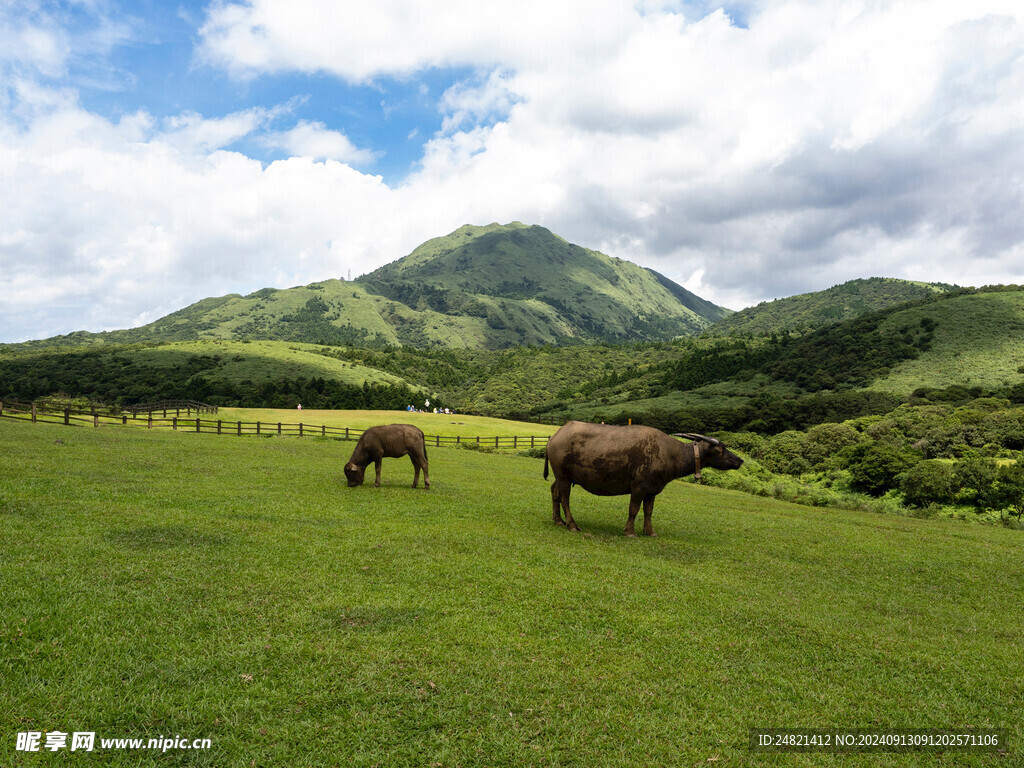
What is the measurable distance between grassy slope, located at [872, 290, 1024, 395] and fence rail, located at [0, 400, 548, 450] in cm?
7569

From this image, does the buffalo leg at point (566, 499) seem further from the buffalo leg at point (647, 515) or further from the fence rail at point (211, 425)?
the fence rail at point (211, 425)

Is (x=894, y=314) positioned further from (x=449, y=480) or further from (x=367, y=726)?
(x=367, y=726)

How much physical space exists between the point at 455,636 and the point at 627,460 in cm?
829

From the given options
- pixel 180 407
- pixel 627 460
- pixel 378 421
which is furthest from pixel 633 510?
pixel 180 407

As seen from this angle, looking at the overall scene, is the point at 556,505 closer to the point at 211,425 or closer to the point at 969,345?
the point at 211,425

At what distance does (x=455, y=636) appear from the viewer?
779 centimetres

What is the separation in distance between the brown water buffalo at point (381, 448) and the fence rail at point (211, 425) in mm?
23104

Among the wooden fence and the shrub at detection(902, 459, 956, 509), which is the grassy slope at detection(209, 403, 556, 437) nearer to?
the wooden fence

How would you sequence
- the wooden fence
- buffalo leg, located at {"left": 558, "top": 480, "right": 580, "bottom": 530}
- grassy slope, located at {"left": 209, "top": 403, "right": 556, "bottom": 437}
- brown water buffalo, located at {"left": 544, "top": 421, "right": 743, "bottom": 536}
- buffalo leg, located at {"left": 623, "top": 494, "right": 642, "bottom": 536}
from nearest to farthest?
brown water buffalo, located at {"left": 544, "top": 421, "right": 743, "bottom": 536}
buffalo leg, located at {"left": 623, "top": 494, "right": 642, "bottom": 536}
buffalo leg, located at {"left": 558, "top": 480, "right": 580, "bottom": 530}
the wooden fence
grassy slope, located at {"left": 209, "top": 403, "right": 556, "bottom": 437}

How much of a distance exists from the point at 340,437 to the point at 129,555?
1456 inches

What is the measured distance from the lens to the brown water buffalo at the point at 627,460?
14.7m

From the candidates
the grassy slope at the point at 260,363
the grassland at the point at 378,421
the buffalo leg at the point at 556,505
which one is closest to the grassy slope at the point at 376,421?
the grassland at the point at 378,421

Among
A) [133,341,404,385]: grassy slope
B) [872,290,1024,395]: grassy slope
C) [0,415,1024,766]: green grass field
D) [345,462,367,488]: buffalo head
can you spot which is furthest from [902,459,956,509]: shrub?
[133,341,404,385]: grassy slope

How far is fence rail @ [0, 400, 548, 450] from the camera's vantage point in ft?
113
